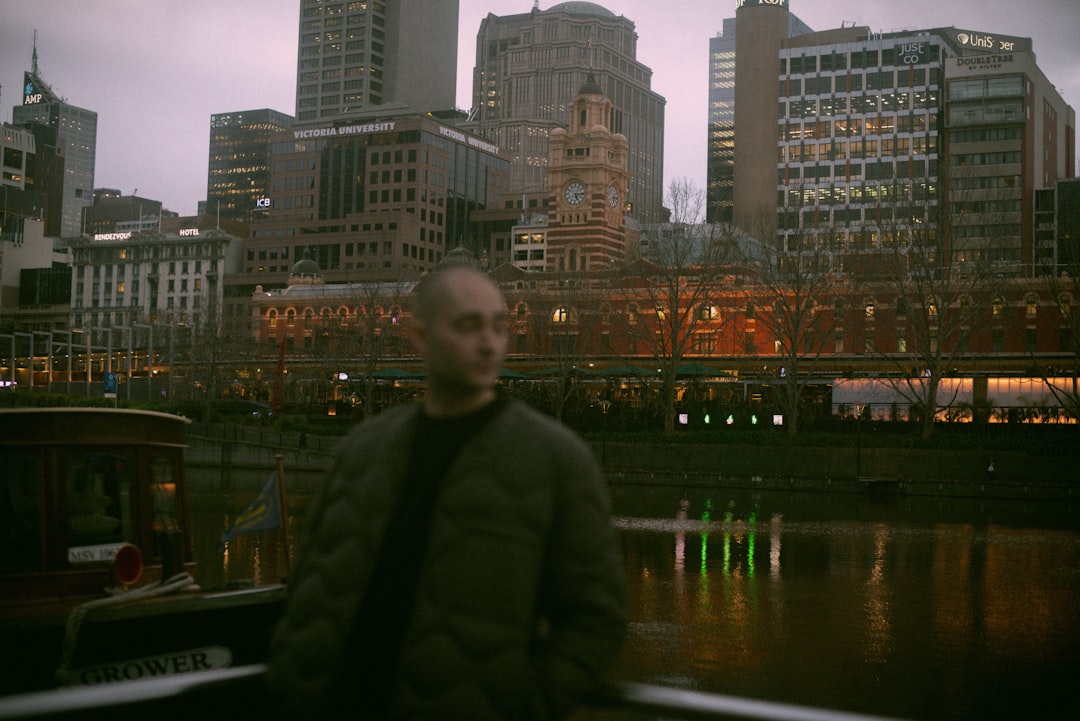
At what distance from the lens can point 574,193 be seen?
10700 centimetres

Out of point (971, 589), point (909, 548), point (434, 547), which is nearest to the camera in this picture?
point (434, 547)

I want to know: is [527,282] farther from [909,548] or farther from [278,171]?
[278,171]

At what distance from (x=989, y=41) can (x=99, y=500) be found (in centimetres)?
14457

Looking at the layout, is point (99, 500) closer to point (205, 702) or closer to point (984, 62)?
point (205, 702)

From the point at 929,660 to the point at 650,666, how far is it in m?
3.60

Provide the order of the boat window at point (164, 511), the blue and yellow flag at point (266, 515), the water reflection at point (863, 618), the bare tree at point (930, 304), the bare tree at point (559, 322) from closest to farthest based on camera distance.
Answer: the boat window at point (164, 511) → the blue and yellow flag at point (266, 515) → the water reflection at point (863, 618) → the bare tree at point (930, 304) → the bare tree at point (559, 322)

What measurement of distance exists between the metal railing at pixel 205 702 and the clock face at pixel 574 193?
104m

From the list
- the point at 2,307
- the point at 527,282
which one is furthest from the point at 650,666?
the point at 2,307

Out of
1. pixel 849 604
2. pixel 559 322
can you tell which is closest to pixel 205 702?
pixel 849 604

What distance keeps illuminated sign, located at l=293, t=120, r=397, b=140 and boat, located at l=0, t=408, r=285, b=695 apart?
148 m

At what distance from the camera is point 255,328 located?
3787 inches

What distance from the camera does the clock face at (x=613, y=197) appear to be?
107556 millimetres

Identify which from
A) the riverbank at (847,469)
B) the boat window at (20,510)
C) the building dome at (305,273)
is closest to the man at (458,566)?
the boat window at (20,510)

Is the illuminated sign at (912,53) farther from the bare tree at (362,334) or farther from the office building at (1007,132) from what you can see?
the bare tree at (362,334)
